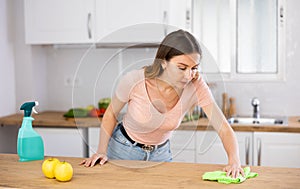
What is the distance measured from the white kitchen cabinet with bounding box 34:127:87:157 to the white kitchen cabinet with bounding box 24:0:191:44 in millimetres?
708

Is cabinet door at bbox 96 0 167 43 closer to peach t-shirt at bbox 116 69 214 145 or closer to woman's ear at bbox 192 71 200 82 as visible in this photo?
peach t-shirt at bbox 116 69 214 145

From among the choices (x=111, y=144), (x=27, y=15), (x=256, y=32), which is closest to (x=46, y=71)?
(x=27, y=15)

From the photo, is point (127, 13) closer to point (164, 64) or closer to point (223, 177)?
point (164, 64)

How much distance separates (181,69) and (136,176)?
0.46 m

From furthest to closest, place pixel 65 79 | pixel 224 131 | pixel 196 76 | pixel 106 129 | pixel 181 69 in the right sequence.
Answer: pixel 65 79 → pixel 106 129 → pixel 224 131 → pixel 196 76 → pixel 181 69

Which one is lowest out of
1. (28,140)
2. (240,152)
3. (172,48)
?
(240,152)

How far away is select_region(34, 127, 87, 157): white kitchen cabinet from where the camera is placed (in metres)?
3.23

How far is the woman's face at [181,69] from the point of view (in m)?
1.48

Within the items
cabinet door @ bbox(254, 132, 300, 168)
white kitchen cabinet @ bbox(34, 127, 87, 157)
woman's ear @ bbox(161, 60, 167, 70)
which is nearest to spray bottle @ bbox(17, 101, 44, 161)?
woman's ear @ bbox(161, 60, 167, 70)

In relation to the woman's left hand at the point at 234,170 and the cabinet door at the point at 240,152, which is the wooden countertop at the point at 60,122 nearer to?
the cabinet door at the point at 240,152

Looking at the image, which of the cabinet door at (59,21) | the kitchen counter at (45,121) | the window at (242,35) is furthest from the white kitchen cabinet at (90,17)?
the kitchen counter at (45,121)

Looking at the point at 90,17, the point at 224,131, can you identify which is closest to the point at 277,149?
the point at 224,131

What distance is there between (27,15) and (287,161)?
7.52ft

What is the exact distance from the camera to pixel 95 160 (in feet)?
5.95
